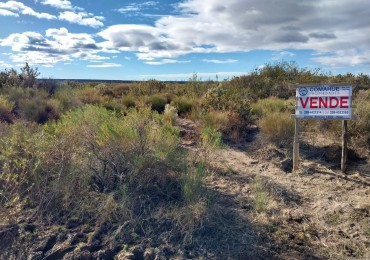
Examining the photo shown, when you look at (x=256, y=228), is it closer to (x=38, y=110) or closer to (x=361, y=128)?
(x=361, y=128)

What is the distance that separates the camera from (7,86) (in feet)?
50.3

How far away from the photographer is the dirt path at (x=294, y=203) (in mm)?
4375

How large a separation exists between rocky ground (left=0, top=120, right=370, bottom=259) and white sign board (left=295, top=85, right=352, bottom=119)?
108 cm

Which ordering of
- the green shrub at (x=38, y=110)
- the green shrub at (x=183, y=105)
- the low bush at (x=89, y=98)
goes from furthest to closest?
the low bush at (x=89, y=98) < the green shrub at (x=183, y=105) < the green shrub at (x=38, y=110)

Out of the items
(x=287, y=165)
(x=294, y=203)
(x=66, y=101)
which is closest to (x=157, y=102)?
(x=66, y=101)

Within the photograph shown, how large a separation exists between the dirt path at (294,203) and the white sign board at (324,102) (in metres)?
1.02

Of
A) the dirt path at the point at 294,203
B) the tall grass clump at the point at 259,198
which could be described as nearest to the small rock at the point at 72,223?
the dirt path at the point at 294,203

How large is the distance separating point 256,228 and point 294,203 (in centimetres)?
114

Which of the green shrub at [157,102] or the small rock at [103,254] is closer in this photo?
the small rock at [103,254]

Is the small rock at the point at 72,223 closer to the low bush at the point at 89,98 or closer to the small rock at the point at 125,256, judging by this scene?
the small rock at the point at 125,256

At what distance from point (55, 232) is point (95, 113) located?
266 centimetres

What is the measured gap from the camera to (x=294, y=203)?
561 centimetres

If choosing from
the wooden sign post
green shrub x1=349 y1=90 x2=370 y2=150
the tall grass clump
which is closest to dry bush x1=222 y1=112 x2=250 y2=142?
the wooden sign post

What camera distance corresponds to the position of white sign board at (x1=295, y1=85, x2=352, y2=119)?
6860 mm
